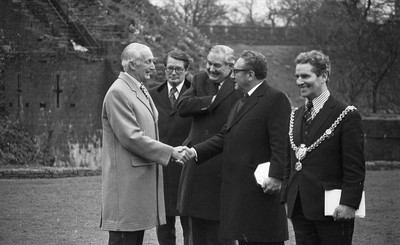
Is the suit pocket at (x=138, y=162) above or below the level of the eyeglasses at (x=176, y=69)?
below

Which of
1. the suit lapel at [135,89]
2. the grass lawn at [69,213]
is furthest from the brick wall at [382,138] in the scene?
the suit lapel at [135,89]

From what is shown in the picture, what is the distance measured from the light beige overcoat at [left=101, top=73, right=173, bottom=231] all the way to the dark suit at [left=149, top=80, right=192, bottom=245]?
1.62 meters

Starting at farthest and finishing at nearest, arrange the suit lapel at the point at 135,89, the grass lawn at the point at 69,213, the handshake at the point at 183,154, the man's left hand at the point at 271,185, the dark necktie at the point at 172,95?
the grass lawn at the point at 69,213 → the dark necktie at the point at 172,95 → the handshake at the point at 183,154 → the suit lapel at the point at 135,89 → the man's left hand at the point at 271,185

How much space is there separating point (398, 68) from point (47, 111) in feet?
43.1

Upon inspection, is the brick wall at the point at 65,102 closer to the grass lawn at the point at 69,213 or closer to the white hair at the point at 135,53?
the grass lawn at the point at 69,213

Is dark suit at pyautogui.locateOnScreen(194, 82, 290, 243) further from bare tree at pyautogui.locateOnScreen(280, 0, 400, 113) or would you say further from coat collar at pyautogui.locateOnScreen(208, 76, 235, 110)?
bare tree at pyautogui.locateOnScreen(280, 0, 400, 113)

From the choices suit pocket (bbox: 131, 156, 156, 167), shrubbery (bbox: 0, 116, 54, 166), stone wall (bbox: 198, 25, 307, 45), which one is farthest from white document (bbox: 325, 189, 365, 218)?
stone wall (bbox: 198, 25, 307, 45)

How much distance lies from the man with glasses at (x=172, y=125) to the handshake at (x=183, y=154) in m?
1.34

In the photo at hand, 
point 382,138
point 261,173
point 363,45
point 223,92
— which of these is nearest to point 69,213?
point 223,92

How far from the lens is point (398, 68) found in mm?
27625

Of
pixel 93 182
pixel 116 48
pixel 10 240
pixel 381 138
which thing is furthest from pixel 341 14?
pixel 10 240

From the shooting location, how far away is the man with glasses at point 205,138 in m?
7.52

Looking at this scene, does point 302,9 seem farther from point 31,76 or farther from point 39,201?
point 39,201

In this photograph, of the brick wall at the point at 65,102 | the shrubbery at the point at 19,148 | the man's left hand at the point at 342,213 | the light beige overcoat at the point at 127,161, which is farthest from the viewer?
the brick wall at the point at 65,102
